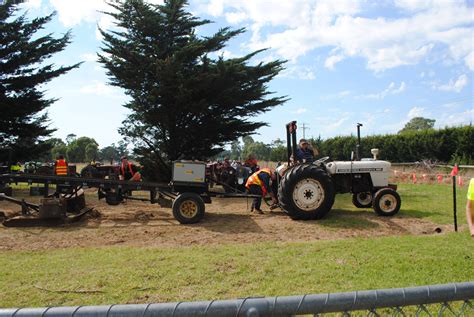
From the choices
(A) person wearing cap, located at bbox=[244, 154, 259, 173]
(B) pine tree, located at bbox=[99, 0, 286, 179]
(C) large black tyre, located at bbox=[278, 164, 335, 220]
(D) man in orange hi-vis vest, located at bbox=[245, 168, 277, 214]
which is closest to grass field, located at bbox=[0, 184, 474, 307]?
(C) large black tyre, located at bbox=[278, 164, 335, 220]

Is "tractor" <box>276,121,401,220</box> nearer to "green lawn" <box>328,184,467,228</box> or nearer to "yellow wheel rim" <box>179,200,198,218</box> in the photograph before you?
"green lawn" <box>328,184,467,228</box>

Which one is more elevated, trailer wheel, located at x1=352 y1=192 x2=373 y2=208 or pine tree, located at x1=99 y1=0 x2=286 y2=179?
A: pine tree, located at x1=99 y1=0 x2=286 y2=179

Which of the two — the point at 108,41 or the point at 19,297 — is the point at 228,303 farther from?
the point at 108,41

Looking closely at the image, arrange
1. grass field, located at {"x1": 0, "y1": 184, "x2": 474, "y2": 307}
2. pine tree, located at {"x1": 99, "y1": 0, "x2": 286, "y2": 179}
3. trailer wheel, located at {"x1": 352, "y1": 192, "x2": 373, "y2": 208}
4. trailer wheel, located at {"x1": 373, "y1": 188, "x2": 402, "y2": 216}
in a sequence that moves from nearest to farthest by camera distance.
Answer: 1. grass field, located at {"x1": 0, "y1": 184, "x2": 474, "y2": 307}
2. trailer wheel, located at {"x1": 373, "y1": 188, "x2": 402, "y2": 216}
3. trailer wheel, located at {"x1": 352, "y1": 192, "x2": 373, "y2": 208}
4. pine tree, located at {"x1": 99, "y1": 0, "x2": 286, "y2": 179}

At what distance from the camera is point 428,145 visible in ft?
89.0

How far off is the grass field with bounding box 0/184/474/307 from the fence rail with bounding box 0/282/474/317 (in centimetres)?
270

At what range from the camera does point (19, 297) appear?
177 inches

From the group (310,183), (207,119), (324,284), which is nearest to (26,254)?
(324,284)

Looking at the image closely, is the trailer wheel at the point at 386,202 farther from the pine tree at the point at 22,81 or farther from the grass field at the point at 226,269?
the pine tree at the point at 22,81

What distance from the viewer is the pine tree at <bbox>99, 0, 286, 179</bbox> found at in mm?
19672

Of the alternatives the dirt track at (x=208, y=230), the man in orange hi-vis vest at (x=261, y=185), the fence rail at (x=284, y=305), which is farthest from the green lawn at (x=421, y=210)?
the fence rail at (x=284, y=305)

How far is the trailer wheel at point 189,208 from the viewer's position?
9.55 metres

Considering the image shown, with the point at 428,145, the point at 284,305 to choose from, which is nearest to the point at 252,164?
the point at 284,305

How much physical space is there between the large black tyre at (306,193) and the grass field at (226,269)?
2.30m
